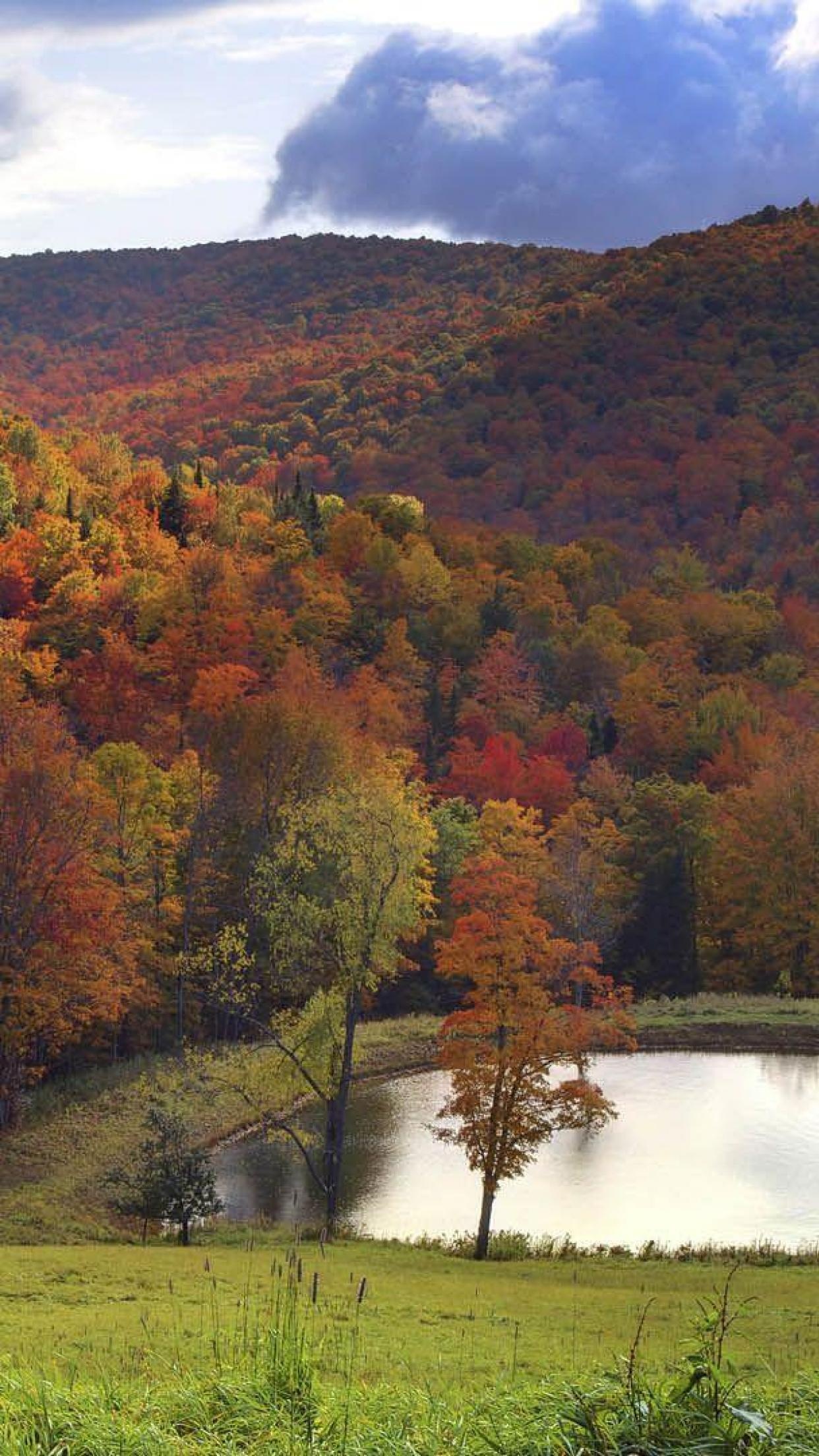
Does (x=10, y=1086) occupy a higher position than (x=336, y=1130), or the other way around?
(x=336, y=1130)

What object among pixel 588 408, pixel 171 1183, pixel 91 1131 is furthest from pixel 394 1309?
pixel 588 408

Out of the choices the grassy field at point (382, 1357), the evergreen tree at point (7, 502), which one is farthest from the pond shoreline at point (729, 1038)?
the evergreen tree at point (7, 502)

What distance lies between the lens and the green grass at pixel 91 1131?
96.2 feet

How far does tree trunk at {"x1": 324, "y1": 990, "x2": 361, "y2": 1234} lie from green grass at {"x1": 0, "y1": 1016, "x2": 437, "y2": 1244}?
1638 mm

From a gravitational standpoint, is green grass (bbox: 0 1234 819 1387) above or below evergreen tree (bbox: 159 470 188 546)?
below

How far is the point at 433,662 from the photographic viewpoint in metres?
81.9

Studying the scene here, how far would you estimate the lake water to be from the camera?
3117 centimetres

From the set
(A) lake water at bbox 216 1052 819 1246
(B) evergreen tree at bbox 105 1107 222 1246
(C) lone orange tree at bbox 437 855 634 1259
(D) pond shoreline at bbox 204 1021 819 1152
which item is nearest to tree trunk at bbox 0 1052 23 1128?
(A) lake water at bbox 216 1052 819 1246

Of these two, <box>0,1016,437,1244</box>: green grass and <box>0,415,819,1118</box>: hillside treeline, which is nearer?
<box>0,1016,437,1244</box>: green grass

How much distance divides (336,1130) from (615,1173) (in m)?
7.96

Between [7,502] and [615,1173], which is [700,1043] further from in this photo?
[7,502]

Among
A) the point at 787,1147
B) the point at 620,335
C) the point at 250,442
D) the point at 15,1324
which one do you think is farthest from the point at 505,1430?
the point at 620,335

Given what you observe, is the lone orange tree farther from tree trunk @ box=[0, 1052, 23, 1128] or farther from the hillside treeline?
tree trunk @ box=[0, 1052, 23, 1128]

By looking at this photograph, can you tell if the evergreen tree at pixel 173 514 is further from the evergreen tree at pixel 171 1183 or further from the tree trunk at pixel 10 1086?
the evergreen tree at pixel 171 1183
